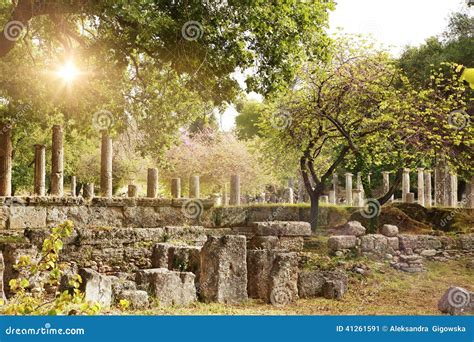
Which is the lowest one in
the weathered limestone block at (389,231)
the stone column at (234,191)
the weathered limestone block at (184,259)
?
the weathered limestone block at (184,259)

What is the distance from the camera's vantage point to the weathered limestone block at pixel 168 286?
35.8ft

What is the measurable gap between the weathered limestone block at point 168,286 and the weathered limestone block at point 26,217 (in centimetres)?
612

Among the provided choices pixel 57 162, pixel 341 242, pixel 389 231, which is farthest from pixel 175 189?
pixel 389 231

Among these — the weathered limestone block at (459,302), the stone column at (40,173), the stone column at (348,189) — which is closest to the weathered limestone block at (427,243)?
the weathered limestone block at (459,302)

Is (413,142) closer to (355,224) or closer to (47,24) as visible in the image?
(355,224)

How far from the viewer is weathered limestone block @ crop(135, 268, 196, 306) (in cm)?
1091

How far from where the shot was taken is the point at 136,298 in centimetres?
1027

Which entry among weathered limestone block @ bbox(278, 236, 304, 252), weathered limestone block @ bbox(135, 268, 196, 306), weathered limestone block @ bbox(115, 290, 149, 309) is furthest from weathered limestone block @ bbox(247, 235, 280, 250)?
weathered limestone block @ bbox(115, 290, 149, 309)

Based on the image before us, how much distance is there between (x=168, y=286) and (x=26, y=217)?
22.4 ft

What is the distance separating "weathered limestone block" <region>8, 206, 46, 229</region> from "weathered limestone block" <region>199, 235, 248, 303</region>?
6412 millimetres

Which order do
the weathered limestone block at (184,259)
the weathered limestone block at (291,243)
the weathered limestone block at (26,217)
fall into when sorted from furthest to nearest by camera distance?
the weathered limestone block at (291,243), the weathered limestone block at (26,217), the weathered limestone block at (184,259)

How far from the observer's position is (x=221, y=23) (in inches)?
548

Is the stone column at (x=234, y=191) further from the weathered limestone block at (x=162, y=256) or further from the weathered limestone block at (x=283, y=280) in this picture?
the weathered limestone block at (x=283, y=280)

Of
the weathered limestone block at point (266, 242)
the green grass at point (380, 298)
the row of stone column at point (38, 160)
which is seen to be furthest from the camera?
the row of stone column at point (38, 160)
